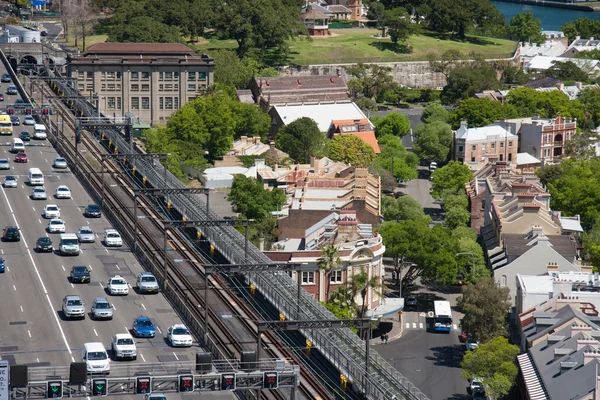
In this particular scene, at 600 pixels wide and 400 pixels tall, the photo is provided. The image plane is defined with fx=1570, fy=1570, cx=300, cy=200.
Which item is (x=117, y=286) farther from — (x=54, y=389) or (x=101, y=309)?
(x=54, y=389)

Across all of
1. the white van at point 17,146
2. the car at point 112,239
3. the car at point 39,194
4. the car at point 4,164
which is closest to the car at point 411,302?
the car at point 112,239

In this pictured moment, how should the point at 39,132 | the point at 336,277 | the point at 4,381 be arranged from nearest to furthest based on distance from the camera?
the point at 4,381 < the point at 336,277 < the point at 39,132

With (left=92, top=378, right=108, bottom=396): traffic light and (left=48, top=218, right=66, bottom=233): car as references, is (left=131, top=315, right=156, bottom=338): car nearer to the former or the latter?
(left=92, top=378, right=108, bottom=396): traffic light

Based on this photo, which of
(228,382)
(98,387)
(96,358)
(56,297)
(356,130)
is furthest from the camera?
(356,130)

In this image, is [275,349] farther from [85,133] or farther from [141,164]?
[85,133]

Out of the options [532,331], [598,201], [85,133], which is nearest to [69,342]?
[532,331]

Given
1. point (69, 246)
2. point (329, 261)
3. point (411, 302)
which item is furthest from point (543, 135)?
point (69, 246)

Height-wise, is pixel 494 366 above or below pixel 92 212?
below
